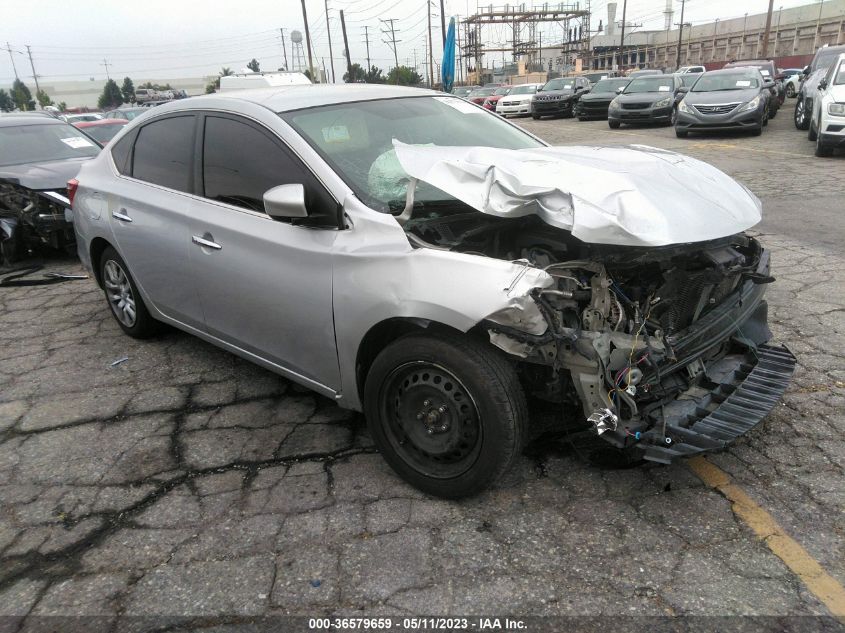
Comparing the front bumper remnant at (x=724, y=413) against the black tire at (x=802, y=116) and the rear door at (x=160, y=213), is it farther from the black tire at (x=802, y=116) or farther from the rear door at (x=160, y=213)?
the black tire at (x=802, y=116)

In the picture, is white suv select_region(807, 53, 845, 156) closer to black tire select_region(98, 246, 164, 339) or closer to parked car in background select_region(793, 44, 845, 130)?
parked car in background select_region(793, 44, 845, 130)

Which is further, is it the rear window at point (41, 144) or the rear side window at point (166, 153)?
the rear window at point (41, 144)

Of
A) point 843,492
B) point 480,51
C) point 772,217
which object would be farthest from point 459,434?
point 480,51

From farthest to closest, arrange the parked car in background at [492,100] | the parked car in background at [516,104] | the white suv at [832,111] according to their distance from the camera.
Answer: the parked car in background at [492,100] → the parked car in background at [516,104] → the white suv at [832,111]

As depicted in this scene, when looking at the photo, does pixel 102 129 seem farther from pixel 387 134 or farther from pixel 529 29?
pixel 529 29

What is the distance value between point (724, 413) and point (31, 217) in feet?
23.3

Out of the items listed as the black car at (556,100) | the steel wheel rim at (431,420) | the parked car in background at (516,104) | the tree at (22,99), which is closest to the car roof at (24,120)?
the steel wheel rim at (431,420)

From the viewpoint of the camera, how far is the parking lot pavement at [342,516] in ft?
7.54

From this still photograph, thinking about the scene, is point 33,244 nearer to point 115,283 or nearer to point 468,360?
point 115,283

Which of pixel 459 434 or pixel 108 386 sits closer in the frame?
pixel 459 434

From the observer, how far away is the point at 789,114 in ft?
67.5

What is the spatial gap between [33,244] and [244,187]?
5376 mm

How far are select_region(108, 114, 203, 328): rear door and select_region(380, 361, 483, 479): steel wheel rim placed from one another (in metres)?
1.55

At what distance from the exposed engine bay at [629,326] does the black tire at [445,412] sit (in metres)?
0.16
